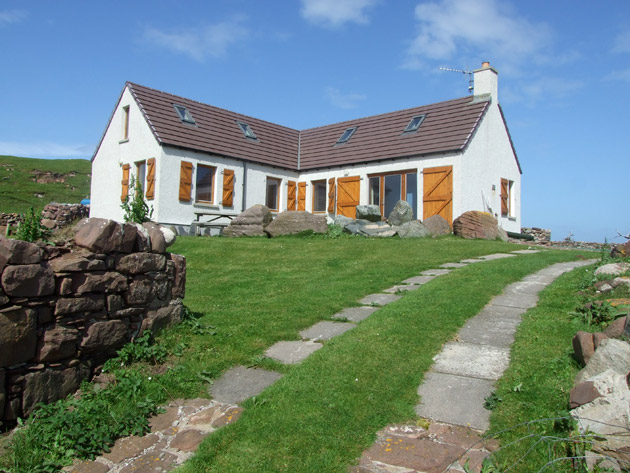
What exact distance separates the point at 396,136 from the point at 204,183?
9.69m

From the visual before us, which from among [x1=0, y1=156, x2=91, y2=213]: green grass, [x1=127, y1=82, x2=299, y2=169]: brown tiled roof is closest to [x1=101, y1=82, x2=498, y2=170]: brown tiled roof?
[x1=127, y1=82, x2=299, y2=169]: brown tiled roof

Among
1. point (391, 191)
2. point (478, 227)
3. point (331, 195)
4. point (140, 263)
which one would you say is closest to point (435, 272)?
point (140, 263)

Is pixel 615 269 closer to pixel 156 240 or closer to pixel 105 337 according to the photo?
pixel 156 240

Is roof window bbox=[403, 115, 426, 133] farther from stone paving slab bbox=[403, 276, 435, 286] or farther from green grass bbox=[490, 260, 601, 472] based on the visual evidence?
green grass bbox=[490, 260, 601, 472]

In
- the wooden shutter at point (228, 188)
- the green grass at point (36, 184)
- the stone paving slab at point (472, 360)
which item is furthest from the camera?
the green grass at point (36, 184)

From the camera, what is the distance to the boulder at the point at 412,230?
18.8 metres

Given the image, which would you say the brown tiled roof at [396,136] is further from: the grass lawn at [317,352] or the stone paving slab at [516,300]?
the stone paving slab at [516,300]

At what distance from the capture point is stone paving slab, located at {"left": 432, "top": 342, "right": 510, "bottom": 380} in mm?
5223

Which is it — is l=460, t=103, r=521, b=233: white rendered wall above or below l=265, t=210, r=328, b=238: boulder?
→ above

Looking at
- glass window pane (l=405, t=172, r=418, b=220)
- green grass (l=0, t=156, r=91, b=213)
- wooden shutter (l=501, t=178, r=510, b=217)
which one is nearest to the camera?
glass window pane (l=405, t=172, r=418, b=220)

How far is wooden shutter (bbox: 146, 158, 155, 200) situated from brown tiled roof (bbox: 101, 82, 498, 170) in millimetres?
1224

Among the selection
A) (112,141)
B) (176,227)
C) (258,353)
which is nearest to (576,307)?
(258,353)

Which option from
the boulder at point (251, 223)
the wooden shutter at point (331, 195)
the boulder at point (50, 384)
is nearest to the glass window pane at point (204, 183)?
the boulder at point (251, 223)

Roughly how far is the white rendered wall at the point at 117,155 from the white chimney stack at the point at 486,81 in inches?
593
